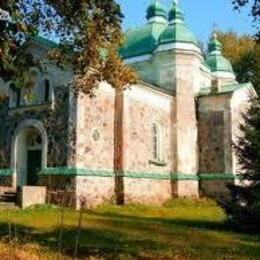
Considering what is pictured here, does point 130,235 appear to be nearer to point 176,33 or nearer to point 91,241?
point 91,241

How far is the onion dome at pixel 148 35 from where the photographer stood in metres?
31.6

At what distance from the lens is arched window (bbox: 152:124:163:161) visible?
→ 28547mm

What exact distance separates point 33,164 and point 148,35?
10.5m

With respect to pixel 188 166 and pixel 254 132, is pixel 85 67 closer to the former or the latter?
pixel 254 132

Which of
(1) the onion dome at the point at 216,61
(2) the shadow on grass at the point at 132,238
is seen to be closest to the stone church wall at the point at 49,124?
(2) the shadow on grass at the point at 132,238

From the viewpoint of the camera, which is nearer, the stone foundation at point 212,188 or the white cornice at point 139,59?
the stone foundation at point 212,188

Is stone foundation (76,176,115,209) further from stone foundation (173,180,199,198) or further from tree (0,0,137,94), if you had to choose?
tree (0,0,137,94)

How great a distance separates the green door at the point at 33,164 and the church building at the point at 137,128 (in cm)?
5

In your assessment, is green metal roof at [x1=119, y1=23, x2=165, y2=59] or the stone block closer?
the stone block

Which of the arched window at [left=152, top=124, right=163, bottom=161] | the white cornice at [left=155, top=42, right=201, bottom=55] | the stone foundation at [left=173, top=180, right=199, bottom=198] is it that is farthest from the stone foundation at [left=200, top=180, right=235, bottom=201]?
the white cornice at [left=155, top=42, right=201, bottom=55]

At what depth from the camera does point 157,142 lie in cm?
2881

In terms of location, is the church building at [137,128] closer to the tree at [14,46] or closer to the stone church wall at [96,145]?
the stone church wall at [96,145]

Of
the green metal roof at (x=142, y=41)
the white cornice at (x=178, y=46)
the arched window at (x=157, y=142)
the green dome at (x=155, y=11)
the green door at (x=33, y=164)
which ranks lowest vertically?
the green door at (x=33, y=164)

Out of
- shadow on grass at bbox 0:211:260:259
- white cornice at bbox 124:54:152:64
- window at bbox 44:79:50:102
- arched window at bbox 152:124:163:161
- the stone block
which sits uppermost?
white cornice at bbox 124:54:152:64
